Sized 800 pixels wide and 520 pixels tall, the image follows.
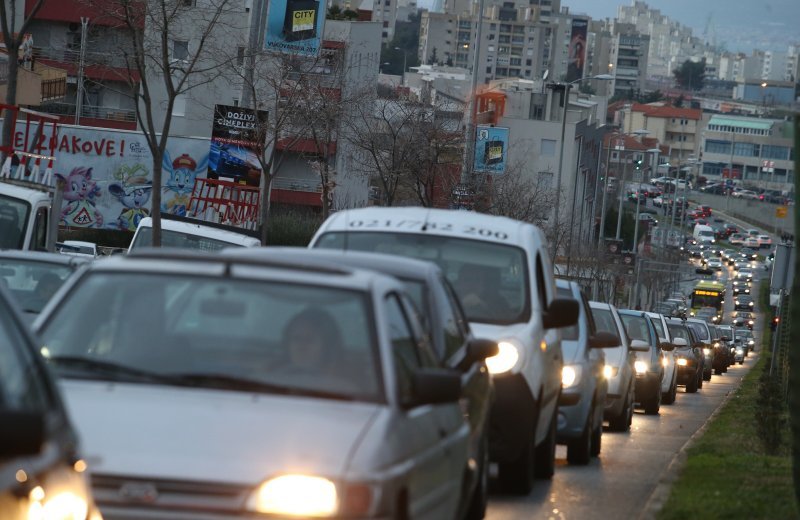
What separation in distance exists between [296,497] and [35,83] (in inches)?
1862

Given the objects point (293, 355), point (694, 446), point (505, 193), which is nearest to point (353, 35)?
point (505, 193)

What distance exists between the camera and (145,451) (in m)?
5.91

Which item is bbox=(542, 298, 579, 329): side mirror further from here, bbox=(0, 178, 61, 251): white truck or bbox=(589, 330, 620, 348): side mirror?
bbox=(0, 178, 61, 251): white truck

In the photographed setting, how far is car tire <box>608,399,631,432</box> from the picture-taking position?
19.3 metres

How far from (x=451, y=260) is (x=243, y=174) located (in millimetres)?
31512

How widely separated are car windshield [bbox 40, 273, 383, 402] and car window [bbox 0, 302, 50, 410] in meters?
1.66

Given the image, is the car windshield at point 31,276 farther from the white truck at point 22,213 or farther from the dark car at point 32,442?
the dark car at point 32,442

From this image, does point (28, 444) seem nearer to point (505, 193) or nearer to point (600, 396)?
point (600, 396)

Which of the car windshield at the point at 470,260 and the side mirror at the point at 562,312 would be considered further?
the car windshield at the point at 470,260

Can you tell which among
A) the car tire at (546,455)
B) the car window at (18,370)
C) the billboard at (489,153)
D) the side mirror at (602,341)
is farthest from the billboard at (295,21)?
the car window at (18,370)

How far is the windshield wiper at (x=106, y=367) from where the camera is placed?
6.56m

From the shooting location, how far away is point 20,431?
12.7 ft

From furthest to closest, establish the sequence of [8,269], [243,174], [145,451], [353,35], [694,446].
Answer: [353,35], [243,174], [694,446], [8,269], [145,451]

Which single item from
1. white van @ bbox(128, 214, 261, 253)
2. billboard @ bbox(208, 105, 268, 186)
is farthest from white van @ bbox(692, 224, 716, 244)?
white van @ bbox(128, 214, 261, 253)
